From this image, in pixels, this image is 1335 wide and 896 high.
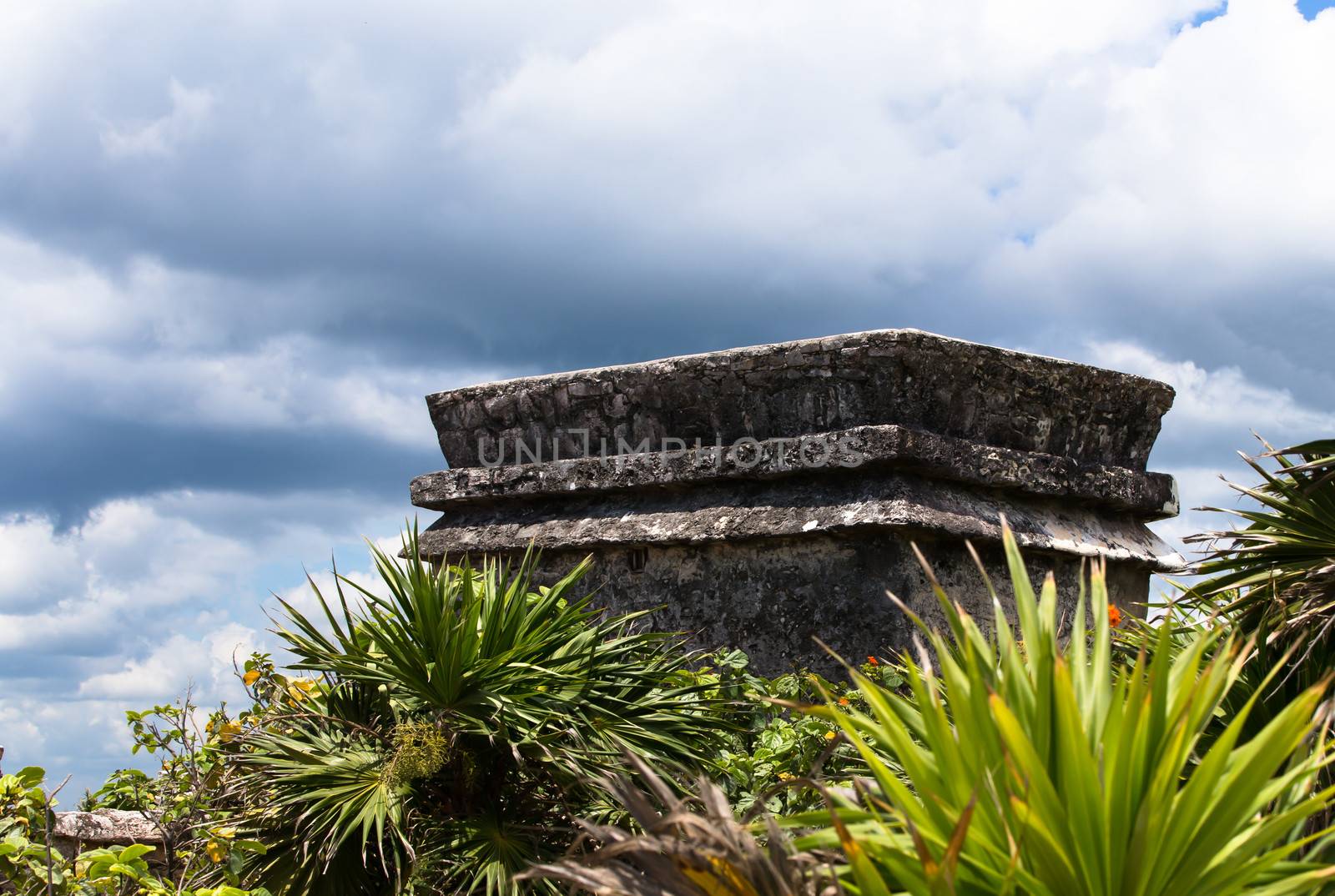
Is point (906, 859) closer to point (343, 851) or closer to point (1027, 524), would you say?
point (343, 851)

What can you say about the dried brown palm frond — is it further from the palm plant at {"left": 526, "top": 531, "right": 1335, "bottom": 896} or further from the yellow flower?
the yellow flower

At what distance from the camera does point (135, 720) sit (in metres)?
5.87

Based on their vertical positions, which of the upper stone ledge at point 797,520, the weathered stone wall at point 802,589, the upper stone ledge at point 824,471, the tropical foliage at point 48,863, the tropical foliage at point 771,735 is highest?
the upper stone ledge at point 824,471

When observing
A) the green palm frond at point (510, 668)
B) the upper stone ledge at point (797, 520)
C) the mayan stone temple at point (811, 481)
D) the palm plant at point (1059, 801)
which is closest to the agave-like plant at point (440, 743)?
the green palm frond at point (510, 668)

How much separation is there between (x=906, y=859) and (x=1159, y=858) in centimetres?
40

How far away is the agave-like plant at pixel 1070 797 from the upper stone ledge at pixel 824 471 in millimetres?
3225

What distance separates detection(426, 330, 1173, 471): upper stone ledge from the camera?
550 cm

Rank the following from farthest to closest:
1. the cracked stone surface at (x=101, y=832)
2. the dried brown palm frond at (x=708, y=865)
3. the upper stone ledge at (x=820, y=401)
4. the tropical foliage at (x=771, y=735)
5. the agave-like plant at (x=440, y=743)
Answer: the upper stone ledge at (x=820, y=401)
the cracked stone surface at (x=101, y=832)
the tropical foliage at (x=771, y=735)
the agave-like plant at (x=440, y=743)
the dried brown palm frond at (x=708, y=865)

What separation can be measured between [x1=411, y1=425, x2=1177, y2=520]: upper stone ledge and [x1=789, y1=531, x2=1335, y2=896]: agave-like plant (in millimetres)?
3225

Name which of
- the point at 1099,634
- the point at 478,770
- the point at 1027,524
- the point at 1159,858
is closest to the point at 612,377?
the point at 1027,524

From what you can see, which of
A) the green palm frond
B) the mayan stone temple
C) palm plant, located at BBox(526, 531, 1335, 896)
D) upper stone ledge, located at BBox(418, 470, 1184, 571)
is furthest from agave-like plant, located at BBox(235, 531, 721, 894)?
palm plant, located at BBox(526, 531, 1335, 896)

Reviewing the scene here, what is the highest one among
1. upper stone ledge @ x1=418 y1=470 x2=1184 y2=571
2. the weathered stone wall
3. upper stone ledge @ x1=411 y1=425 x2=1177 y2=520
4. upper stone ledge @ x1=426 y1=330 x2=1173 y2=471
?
upper stone ledge @ x1=426 y1=330 x2=1173 y2=471

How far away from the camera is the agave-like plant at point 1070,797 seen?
1931 mm

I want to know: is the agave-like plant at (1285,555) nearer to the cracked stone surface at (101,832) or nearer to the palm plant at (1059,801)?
the palm plant at (1059,801)
